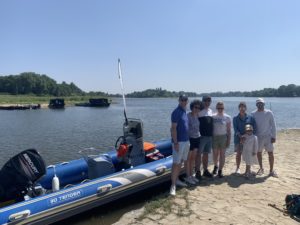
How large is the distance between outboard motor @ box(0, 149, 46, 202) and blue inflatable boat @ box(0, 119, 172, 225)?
0.03m

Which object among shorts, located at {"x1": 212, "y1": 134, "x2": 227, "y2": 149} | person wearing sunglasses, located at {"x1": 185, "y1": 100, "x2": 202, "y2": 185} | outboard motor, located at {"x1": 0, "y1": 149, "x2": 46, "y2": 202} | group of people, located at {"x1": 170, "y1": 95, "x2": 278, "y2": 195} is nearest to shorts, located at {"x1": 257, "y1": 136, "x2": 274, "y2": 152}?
group of people, located at {"x1": 170, "y1": 95, "x2": 278, "y2": 195}

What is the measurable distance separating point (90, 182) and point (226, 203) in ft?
7.33

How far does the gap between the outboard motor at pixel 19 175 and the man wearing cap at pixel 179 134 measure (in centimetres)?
217

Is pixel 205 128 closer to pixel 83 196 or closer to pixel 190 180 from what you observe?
pixel 190 180

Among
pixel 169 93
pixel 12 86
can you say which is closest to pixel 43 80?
pixel 12 86

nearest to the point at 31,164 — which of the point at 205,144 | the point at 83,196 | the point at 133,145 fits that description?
the point at 83,196

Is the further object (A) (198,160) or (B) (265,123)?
(B) (265,123)

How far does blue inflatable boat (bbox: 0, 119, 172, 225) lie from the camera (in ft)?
14.5

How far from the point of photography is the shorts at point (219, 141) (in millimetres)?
6211

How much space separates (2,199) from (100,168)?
1750 mm

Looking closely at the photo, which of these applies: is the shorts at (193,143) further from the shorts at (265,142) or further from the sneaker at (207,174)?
the shorts at (265,142)

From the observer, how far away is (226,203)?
5168 mm

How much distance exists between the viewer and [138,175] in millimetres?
5613

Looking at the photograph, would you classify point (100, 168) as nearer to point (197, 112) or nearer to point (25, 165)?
point (25, 165)
